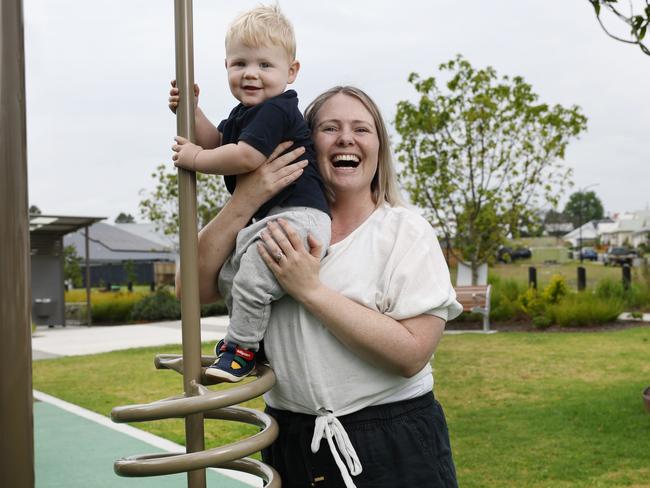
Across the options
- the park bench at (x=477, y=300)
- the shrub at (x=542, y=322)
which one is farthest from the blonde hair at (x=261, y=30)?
the shrub at (x=542, y=322)

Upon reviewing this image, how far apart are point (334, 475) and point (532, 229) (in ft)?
49.6

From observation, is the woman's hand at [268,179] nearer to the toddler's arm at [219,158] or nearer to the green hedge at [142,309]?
the toddler's arm at [219,158]

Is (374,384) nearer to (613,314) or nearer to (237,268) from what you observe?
(237,268)

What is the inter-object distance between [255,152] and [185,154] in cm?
24

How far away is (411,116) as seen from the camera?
53.4ft

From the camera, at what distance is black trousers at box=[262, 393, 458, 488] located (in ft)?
6.33

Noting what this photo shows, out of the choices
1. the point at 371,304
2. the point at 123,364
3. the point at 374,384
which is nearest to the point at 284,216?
the point at 371,304

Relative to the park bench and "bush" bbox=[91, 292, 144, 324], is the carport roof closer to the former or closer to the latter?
"bush" bbox=[91, 292, 144, 324]

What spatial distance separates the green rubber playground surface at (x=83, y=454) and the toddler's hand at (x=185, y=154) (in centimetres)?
363

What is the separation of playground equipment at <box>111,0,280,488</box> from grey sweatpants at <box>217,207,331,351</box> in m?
0.15

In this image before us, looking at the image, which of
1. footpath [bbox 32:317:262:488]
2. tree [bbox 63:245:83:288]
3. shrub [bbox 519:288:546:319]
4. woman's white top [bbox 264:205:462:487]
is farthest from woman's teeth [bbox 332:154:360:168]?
tree [bbox 63:245:83:288]

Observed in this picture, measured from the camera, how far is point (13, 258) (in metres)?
1.52

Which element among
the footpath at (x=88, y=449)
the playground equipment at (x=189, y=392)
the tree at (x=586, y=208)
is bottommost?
the footpath at (x=88, y=449)

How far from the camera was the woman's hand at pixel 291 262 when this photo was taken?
70.9 inches
